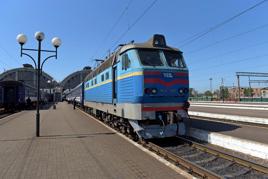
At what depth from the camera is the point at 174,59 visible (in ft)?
35.0

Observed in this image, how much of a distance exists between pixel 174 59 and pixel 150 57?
1084 millimetres

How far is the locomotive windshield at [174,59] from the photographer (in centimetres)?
1048

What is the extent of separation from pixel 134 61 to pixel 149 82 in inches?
40.0

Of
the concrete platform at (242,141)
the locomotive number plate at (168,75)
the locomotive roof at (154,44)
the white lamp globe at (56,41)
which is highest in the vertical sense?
the white lamp globe at (56,41)

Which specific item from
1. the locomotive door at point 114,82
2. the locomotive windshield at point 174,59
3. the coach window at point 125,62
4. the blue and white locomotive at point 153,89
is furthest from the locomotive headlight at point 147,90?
the locomotive door at point 114,82

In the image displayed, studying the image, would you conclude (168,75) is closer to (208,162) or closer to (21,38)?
(208,162)

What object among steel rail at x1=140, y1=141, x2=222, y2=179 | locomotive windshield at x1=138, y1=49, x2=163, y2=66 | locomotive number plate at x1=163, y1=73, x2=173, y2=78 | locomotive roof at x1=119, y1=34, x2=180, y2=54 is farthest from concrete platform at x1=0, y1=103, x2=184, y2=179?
locomotive roof at x1=119, y1=34, x2=180, y2=54

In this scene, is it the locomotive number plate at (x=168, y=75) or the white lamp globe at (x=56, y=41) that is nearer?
the locomotive number plate at (x=168, y=75)

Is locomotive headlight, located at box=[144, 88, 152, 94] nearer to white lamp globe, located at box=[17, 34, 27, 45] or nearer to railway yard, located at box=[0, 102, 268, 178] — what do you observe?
railway yard, located at box=[0, 102, 268, 178]

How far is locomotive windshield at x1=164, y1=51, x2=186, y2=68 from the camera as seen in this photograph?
10.5 m

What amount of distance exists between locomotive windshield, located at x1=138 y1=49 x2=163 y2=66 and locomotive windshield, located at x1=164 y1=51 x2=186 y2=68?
0.39 m

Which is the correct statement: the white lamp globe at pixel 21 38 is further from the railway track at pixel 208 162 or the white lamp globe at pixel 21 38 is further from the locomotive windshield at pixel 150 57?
the railway track at pixel 208 162

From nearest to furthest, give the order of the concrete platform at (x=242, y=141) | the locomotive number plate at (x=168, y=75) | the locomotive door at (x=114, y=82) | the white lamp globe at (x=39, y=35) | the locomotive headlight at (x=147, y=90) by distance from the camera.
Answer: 1. the concrete platform at (x=242, y=141)
2. the locomotive headlight at (x=147, y=90)
3. the locomotive number plate at (x=168, y=75)
4. the locomotive door at (x=114, y=82)
5. the white lamp globe at (x=39, y=35)

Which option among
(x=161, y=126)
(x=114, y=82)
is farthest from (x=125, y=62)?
(x=161, y=126)
